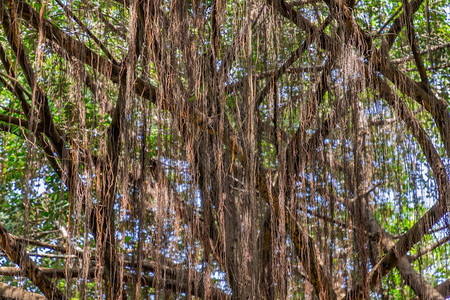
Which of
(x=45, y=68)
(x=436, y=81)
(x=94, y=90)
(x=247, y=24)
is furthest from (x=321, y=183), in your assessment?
(x=436, y=81)

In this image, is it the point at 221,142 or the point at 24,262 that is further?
the point at 24,262

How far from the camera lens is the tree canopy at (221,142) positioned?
2.15 metres

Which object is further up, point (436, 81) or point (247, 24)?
point (436, 81)

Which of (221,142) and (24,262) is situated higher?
(221,142)

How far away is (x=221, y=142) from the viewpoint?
7.06 feet

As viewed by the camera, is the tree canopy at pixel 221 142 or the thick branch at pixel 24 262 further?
the thick branch at pixel 24 262

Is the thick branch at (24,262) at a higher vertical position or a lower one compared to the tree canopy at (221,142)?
lower

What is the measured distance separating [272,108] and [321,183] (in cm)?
42

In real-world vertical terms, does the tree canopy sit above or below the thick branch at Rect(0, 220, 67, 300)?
above

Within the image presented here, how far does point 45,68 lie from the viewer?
8.32 feet

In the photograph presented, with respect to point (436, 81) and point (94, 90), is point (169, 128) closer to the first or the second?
point (94, 90)

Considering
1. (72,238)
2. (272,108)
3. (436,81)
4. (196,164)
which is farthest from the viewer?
(436,81)

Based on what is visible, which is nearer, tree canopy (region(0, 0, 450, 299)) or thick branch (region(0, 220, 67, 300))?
tree canopy (region(0, 0, 450, 299))

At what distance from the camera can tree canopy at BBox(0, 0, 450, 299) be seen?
7.06 feet
